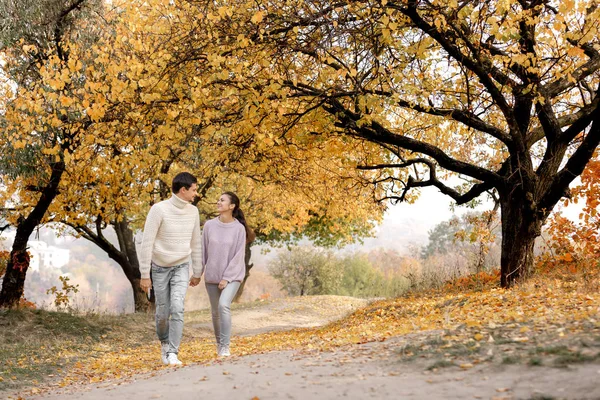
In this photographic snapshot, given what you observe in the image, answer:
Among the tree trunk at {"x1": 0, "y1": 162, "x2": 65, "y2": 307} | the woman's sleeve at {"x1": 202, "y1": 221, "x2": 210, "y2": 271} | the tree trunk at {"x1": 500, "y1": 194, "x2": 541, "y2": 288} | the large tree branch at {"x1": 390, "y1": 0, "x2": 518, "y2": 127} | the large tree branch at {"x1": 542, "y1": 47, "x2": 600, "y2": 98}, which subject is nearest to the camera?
the woman's sleeve at {"x1": 202, "y1": 221, "x2": 210, "y2": 271}

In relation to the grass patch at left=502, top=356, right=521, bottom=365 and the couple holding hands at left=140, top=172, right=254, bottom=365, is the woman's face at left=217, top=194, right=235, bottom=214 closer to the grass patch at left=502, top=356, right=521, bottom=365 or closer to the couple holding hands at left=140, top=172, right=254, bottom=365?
the couple holding hands at left=140, top=172, right=254, bottom=365

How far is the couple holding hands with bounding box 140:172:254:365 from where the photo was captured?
695 cm

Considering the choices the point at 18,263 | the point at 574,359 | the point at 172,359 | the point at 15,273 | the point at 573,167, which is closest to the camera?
the point at 574,359

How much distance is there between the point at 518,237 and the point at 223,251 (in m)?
5.73

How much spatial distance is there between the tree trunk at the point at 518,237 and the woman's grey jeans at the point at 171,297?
19.9 feet

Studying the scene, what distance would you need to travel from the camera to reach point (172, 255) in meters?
6.97

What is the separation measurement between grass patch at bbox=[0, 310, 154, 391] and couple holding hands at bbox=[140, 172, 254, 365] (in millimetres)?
2183

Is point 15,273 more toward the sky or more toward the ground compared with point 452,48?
more toward the ground

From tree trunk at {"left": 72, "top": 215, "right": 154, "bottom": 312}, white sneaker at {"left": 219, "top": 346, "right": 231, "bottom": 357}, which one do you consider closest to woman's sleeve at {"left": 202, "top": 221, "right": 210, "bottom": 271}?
white sneaker at {"left": 219, "top": 346, "right": 231, "bottom": 357}

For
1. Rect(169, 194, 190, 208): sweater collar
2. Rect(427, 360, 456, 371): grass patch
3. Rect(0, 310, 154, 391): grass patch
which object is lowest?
Rect(0, 310, 154, 391): grass patch

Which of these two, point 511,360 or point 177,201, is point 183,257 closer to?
point 177,201

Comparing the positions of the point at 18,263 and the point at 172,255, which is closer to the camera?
the point at 172,255

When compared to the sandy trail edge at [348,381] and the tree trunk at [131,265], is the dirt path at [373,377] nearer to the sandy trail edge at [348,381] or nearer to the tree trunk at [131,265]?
the sandy trail edge at [348,381]

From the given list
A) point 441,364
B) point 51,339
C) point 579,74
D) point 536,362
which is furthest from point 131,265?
point 536,362
